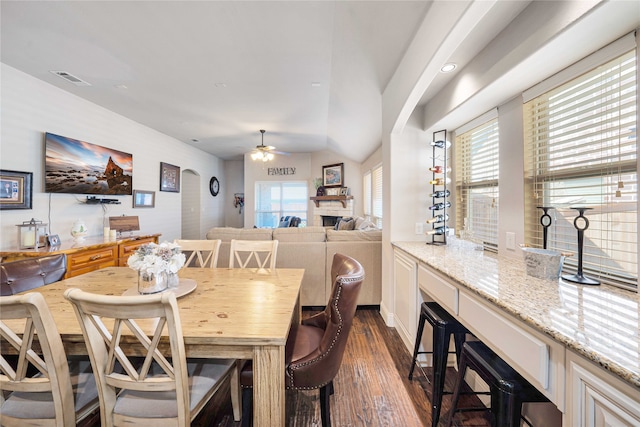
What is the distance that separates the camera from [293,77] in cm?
304

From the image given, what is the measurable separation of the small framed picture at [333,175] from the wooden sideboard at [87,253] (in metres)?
4.68

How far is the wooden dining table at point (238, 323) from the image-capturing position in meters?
1.10

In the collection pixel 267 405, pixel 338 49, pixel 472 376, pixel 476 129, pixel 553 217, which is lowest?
pixel 472 376

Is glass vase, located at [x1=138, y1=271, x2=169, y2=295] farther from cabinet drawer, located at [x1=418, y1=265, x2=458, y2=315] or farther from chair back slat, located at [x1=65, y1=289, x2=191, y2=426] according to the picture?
cabinet drawer, located at [x1=418, y1=265, x2=458, y2=315]

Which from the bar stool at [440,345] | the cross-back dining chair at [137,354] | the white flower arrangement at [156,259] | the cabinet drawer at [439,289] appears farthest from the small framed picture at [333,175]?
the cross-back dining chair at [137,354]

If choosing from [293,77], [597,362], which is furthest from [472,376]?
[293,77]

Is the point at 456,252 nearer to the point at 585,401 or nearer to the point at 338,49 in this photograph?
the point at 585,401

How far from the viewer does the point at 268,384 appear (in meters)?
1.10

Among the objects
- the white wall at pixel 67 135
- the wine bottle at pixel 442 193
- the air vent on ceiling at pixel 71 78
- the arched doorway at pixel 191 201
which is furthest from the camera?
the arched doorway at pixel 191 201

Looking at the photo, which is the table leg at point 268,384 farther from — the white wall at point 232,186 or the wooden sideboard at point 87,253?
the white wall at point 232,186

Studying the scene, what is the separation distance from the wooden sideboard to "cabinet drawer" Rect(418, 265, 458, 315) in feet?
11.5

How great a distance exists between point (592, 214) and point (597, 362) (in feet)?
3.56

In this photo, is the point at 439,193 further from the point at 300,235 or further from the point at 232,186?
the point at 232,186

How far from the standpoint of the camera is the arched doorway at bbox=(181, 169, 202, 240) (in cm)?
681
